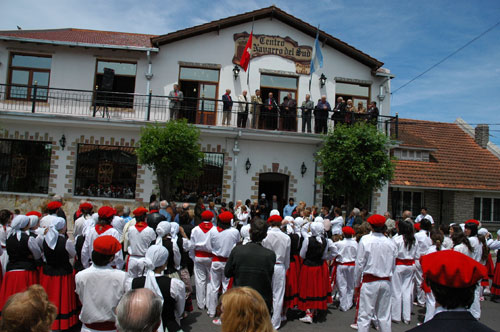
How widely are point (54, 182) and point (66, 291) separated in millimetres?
10723

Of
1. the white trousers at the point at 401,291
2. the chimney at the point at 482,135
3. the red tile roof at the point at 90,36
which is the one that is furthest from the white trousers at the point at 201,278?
the chimney at the point at 482,135

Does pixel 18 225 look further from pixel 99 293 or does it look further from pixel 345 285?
pixel 345 285

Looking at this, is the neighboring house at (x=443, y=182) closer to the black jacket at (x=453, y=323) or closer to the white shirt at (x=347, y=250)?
the white shirt at (x=347, y=250)

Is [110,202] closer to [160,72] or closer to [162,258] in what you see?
[160,72]

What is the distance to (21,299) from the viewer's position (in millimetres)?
2260

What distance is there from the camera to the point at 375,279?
18.1 feet

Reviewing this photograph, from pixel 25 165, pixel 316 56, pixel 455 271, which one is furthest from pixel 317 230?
pixel 25 165

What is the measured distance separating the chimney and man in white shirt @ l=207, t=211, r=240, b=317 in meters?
21.9

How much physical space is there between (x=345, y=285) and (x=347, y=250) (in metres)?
0.72

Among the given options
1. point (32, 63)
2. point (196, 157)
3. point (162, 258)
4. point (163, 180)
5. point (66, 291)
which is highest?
point (32, 63)

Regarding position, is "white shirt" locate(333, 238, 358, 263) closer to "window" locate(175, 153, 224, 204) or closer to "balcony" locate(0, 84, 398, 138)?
"balcony" locate(0, 84, 398, 138)

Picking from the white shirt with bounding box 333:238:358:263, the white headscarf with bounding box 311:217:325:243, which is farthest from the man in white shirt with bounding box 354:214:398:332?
the white shirt with bounding box 333:238:358:263

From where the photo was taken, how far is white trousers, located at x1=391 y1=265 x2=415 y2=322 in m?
6.85

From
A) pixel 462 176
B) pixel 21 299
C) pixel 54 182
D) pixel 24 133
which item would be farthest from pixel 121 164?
pixel 462 176
